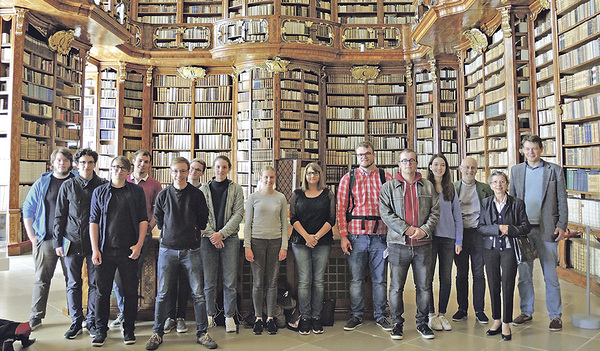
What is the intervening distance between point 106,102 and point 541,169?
8026 mm

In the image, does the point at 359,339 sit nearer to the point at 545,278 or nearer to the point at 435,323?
the point at 435,323

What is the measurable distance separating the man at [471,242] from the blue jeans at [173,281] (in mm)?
1870

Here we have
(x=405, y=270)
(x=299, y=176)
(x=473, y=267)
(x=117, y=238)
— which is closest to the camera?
(x=117, y=238)

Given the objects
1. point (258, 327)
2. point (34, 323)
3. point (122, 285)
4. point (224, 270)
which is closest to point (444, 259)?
point (258, 327)

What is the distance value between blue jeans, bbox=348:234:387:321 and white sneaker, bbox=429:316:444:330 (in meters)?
0.33

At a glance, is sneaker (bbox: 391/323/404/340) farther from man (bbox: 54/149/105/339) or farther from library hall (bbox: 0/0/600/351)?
man (bbox: 54/149/105/339)

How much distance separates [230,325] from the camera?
295 centimetres

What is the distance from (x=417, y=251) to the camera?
9.26 feet

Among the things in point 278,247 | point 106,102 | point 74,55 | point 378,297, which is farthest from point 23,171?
point 378,297

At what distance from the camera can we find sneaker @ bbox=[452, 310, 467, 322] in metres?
3.18

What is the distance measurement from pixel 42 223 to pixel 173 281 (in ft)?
3.45

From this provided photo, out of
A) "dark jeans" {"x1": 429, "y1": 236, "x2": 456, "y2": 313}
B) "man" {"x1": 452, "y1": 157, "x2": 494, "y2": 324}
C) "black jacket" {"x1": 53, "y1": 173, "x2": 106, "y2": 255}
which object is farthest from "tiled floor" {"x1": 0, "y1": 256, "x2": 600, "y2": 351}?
"black jacket" {"x1": 53, "y1": 173, "x2": 106, "y2": 255}

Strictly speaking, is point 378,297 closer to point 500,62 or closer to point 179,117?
point 500,62

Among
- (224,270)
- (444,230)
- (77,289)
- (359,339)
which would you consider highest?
(444,230)
